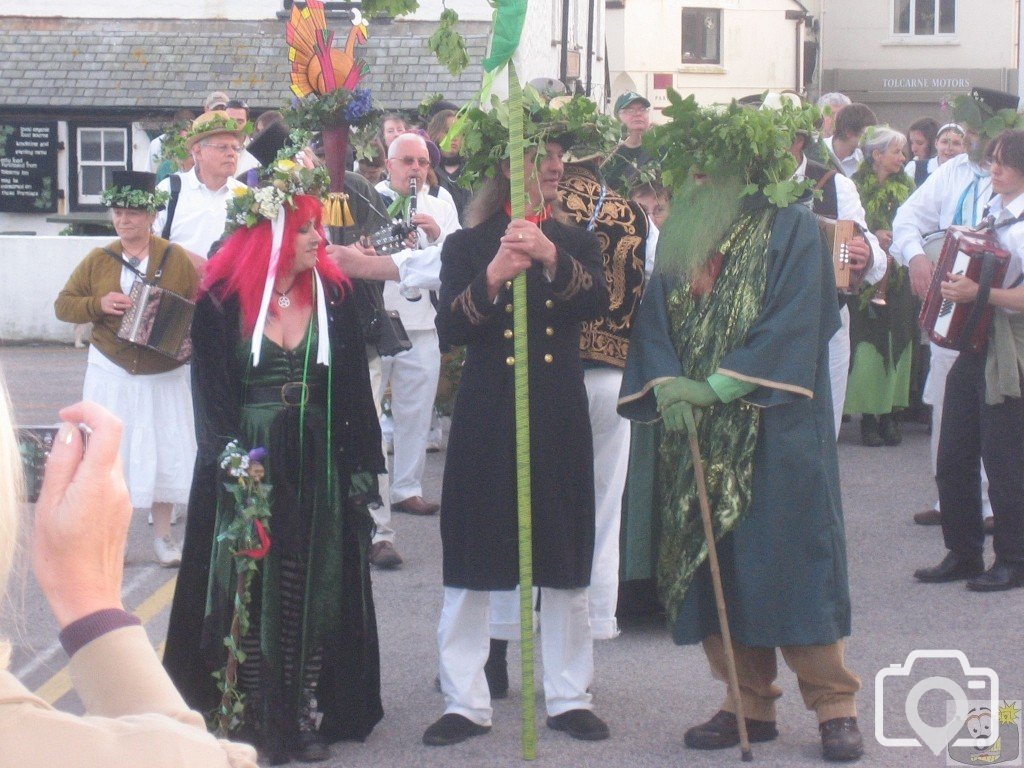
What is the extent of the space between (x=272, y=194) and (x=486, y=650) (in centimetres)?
170

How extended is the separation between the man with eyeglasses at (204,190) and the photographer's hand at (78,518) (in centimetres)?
622

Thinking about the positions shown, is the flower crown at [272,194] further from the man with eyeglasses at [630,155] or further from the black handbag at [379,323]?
the black handbag at [379,323]

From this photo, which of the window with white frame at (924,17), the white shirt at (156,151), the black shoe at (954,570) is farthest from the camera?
the window with white frame at (924,17)

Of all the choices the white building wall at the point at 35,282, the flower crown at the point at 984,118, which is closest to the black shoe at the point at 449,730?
the flower crown at the point at 984,118

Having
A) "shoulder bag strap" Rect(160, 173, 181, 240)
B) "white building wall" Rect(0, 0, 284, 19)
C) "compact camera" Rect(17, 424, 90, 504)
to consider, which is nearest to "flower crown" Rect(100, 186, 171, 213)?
"shoulder bag strap" Rect(160, 173, 181, 240)

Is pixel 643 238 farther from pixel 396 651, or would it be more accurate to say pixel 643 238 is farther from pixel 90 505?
pixel 90 505

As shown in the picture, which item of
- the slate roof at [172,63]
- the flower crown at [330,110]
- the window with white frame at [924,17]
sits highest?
the window with white frame at [924,17]

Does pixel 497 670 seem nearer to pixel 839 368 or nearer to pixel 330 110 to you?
pixel 330 110

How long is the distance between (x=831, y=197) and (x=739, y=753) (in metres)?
3.40

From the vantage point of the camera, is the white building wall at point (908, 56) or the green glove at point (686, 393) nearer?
the green glove at point (686, 393)

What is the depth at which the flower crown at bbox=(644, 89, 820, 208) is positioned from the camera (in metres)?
4.60

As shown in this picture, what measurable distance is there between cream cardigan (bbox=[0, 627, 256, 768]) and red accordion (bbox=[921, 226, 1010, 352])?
209 inches

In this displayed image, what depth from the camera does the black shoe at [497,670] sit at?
537 cm

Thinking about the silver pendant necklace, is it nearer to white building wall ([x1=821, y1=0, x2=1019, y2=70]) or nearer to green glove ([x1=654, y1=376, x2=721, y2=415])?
green glove ([x1=654, y1=376, x2=721, y2=415])
